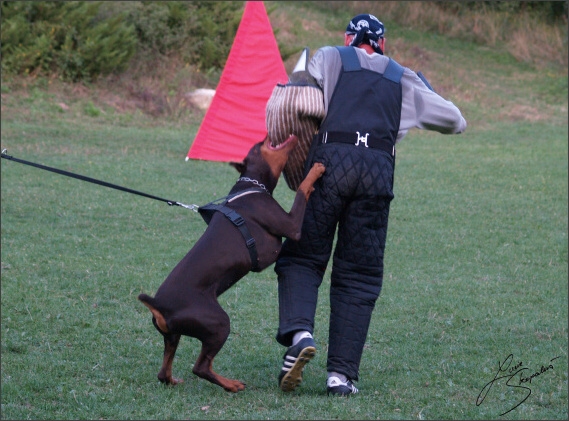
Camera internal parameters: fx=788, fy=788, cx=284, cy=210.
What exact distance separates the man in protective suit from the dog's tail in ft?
1.90

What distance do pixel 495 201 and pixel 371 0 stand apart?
1890 cm

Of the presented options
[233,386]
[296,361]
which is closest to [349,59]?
[296,361]

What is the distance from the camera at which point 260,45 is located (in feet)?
41.8

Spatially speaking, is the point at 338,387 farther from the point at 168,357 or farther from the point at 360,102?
the point at 360,102

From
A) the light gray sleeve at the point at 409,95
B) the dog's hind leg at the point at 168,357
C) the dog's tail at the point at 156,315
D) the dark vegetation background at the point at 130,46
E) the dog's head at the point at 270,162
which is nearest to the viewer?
the dog's tail at the point at 156,315

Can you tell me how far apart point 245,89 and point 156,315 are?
375 inches

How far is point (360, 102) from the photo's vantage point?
3820mm

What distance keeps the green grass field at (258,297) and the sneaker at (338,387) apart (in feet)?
0.19

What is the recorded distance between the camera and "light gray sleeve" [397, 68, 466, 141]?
3.97 m

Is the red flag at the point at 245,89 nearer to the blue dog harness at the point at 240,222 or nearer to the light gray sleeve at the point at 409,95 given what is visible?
the light gray sleeve at the point at 409,95

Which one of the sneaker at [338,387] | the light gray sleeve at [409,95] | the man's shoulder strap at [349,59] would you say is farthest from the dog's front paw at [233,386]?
the man's shoulder strap at [349,59]

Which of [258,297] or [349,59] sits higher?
[349,59]

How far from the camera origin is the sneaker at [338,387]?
149 inches

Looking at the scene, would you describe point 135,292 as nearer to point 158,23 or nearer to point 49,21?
point 49,21
